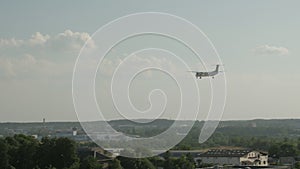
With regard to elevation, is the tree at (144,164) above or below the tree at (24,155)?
below

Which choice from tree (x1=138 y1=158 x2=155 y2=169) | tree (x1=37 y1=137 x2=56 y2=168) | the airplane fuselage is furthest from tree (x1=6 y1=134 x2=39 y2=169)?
the airplane fuselage

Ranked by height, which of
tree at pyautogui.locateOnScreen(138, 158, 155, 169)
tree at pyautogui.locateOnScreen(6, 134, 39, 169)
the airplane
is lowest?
tree at pyautogui.locateOnScreen(138, 158, 155, 169)

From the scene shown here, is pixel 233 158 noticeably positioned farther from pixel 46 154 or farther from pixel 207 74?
pixel 207 74

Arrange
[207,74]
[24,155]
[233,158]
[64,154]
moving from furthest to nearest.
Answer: [233,158] < [24,155] < [64,154] < [207,74]

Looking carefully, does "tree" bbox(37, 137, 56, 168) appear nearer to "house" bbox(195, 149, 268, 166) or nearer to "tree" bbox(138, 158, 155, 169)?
"tree" bbox(138, 158, 155, 169)

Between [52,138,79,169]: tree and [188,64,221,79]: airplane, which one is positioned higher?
[188,64,221,79]: airplane

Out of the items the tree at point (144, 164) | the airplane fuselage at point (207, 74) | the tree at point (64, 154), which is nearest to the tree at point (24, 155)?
the tree at point (64, 154)

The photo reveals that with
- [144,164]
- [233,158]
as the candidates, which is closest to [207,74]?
[144,164]

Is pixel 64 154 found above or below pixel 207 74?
below

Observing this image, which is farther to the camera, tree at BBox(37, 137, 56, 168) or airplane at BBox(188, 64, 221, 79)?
tree at BBox(37, 137, 56, 168)

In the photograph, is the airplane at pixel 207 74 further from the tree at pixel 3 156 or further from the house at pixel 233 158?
the house at pixel 233 158

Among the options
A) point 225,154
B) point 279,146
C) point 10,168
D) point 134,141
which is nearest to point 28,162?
point 10,168

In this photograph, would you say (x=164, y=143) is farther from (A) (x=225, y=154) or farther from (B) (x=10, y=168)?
(B) (x=10, y=168)
